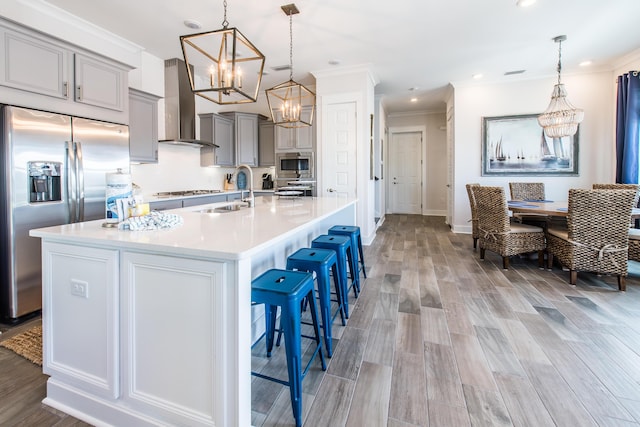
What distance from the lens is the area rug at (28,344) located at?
6.12 feet

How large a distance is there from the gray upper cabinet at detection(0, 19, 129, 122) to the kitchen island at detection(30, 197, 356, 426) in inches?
67.5

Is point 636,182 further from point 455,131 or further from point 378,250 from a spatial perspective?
point 378,250

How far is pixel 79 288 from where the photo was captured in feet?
4.48

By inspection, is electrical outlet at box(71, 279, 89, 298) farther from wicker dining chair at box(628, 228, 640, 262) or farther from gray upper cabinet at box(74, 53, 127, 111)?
wicker dining chair at box(628, 228, 640, 262)

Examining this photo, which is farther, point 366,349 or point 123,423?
point 366,349

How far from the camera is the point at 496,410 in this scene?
139 centimetres

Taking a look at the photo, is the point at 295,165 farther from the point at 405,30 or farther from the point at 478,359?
the point at 478,359

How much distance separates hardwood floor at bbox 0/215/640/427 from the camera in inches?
54.3

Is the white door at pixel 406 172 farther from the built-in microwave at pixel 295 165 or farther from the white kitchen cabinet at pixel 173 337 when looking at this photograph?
the white kitchen cabinet at pixel 173 337

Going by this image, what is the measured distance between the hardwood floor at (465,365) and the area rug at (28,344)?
0.06 metres

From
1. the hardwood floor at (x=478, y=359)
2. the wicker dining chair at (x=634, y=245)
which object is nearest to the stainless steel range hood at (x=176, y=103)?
the hardwood floor at (x=478, y=359)

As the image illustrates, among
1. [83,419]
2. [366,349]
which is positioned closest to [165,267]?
[83,419]

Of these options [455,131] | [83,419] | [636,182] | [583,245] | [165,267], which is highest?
[455,131]

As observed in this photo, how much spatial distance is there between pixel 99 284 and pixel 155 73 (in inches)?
158
